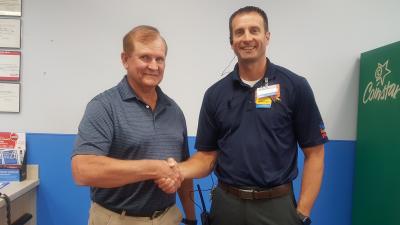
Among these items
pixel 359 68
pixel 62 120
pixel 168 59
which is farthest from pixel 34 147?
pixel 359 68

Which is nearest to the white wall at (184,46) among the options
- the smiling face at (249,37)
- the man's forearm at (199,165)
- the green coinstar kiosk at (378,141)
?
the green coinstar kiosk at (378,141)

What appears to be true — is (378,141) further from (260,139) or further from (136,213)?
(136,213)

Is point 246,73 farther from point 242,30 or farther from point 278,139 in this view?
point 278,139

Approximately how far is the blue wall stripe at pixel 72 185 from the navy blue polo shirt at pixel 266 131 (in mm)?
976

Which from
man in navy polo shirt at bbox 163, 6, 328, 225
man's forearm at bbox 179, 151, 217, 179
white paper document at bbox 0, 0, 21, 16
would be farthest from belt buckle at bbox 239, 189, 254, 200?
white paper document at bbox 0, 0, 21, 16

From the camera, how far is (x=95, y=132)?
1.37 m

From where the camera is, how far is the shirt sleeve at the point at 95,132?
4.44 feet

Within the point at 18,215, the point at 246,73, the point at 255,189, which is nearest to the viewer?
the point at 255,189

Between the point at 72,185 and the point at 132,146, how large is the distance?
142 centimetres

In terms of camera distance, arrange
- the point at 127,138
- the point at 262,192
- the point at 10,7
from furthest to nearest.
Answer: the point at 10,7 < the point at 262,192 < the point at 127,138

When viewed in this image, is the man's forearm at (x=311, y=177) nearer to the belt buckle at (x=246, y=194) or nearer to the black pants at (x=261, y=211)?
the black pants at (x=261, y=211)

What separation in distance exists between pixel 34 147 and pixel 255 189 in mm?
1908

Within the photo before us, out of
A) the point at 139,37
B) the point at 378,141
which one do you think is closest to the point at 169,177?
the point at 139,37

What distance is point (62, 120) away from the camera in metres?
2.54
